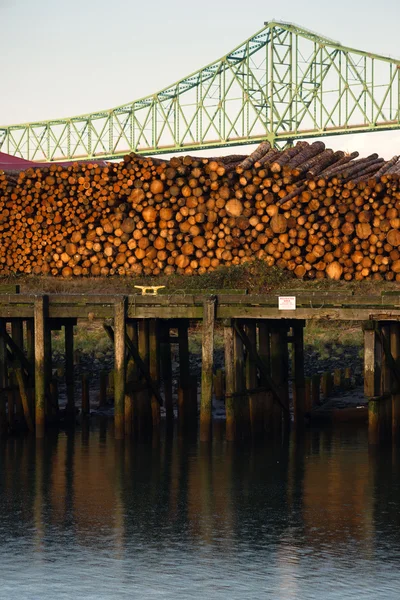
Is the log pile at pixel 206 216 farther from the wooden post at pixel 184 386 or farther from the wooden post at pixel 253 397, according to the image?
the wooden post at pixel 253 397

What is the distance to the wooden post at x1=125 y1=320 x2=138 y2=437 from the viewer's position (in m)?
27.0

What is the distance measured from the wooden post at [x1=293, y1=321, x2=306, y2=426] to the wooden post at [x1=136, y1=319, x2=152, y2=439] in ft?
10.4

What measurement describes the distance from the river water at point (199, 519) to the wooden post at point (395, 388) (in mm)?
741

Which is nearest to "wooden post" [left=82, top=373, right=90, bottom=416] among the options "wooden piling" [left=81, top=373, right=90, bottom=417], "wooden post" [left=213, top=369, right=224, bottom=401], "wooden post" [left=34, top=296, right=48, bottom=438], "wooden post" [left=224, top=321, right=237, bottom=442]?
"wooden piling" [left=81, top=373, right=90, bottom=417]

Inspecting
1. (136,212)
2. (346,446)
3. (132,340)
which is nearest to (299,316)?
(346,446)

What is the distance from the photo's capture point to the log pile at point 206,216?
3578cm

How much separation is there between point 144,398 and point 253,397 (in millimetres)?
2446

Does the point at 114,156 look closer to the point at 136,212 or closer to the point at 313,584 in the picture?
the point at 136,212

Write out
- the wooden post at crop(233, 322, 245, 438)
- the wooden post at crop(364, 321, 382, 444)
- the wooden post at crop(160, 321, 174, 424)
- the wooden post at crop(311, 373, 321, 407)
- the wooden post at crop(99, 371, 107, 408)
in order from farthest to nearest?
the wooden post at crop(99, 371, 107, 408), the wooden post at crop(311, 373, 321, 407), the wooden post at crop(160, 321, 174, 424), the wooden post at crop(233, 322, 245, 438), the wooden post at crop(364, 321, 382, 444)

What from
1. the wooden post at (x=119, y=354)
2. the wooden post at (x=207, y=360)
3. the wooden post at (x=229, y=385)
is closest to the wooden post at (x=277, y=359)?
the wooden post at (x=229, y=385)

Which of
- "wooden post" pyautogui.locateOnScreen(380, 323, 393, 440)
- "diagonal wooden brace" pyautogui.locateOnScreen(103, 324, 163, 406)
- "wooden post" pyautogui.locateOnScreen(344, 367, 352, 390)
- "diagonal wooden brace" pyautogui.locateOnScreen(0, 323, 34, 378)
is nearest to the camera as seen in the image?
"wooden post" pyautogui.locateOnScreen(380, 323, 393, 440)

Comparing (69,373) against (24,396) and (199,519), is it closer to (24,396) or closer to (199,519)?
(24,396)

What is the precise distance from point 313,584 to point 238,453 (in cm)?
876

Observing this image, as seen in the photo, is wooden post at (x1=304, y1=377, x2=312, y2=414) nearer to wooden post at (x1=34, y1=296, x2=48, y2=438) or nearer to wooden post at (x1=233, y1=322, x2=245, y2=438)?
wooden post at (x1=233, y1=322, x2=245, y2=438)
